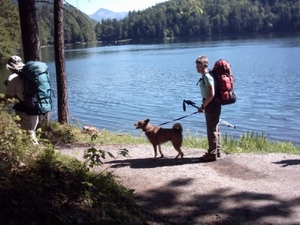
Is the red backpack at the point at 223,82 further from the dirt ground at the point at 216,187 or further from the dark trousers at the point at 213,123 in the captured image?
the dirt ground at the point at 216,187

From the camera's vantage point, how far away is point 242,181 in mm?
5996

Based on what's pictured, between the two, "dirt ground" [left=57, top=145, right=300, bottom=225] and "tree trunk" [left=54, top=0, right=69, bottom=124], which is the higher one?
"tree trunk" [left=54, top=0, right=69, bottom=124]

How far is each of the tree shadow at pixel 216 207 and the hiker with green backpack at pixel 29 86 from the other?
7.88 feet

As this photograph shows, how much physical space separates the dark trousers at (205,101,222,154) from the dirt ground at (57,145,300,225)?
0.30 m

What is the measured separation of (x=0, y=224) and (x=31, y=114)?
3.59m

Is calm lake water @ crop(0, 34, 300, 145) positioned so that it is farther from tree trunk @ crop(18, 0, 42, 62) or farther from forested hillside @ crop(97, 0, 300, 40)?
forested hillside @ crop(97, 0, 300, 40)

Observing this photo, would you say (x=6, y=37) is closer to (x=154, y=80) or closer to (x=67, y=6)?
(x=154, y=80)

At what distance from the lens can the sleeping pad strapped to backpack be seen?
20.4 feet

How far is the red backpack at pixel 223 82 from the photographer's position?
658 cm

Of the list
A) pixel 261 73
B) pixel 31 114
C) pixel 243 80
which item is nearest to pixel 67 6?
pixel 31 114

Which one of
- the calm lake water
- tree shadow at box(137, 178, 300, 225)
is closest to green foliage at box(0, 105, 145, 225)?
tree shadow at box(137, 178, 300, 225)

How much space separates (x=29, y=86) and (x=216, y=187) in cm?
338

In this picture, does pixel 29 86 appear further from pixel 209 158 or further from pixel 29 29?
pixel 209 158

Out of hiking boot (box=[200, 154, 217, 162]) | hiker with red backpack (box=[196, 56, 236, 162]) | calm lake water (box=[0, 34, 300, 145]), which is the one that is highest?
hiker with red backpack (box=[196, 56, 236, 162])
